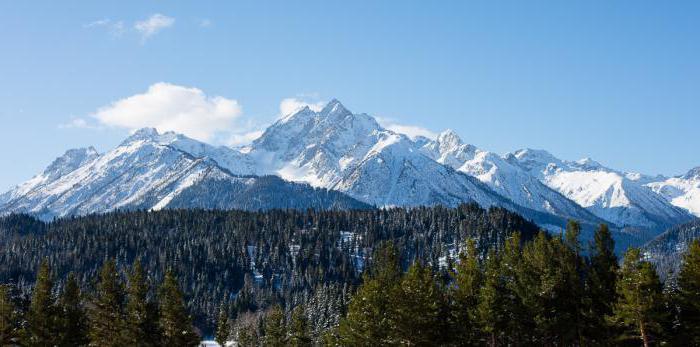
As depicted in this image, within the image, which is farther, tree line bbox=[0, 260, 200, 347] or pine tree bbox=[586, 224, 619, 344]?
pine tree bbox=[586, 224, 619, 344]

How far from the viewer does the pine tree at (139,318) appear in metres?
69.9

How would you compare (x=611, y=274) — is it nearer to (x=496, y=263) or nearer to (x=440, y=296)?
(x=496, y=263)

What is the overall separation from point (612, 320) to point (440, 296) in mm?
16998

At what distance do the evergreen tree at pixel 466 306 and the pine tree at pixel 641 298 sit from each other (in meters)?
14.3

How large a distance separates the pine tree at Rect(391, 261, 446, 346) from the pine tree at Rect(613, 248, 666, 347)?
17.0m

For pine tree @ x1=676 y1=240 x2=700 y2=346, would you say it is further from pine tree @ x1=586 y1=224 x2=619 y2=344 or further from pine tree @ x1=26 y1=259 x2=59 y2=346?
pine tree @ x1=26 y1=259 x2=59 y2=346

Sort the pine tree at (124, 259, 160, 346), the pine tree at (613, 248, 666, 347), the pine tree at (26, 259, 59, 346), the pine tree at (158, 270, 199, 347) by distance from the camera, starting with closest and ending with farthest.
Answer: the pine tree at (613, 248, 666, 347)
the pine tree at (26, 259, 59, 346)
the pine tree at (124, 259, 160, 346)
the pine tree at (158, 270, 199, 347)

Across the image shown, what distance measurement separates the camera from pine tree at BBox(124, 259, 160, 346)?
229 ft

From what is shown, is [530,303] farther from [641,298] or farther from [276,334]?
[276,334]

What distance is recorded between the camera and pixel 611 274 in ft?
248

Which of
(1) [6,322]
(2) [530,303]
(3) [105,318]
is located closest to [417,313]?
(2) [530,303]

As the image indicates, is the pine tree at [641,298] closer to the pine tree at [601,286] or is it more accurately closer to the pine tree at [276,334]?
the pine tree at [601,286]

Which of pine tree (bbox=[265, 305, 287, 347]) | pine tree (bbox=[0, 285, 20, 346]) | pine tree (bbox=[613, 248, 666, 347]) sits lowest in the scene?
pine tree (bbox=[265, 305, 287, 347])

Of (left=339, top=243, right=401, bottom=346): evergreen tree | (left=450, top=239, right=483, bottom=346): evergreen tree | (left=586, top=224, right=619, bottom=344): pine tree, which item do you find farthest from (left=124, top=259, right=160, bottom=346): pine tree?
(left=586, top=224, right=619, bottom=344): pine tree
